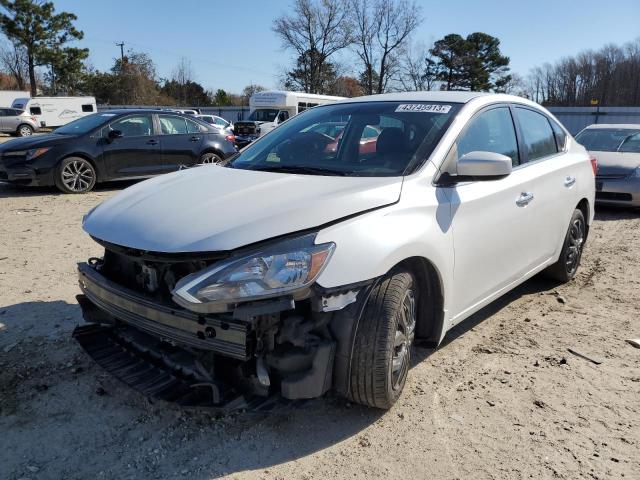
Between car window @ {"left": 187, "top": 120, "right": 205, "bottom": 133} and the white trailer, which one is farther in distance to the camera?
the white trailer

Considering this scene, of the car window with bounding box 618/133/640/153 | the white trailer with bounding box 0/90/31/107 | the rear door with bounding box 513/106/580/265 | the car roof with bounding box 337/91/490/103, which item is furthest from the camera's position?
the white trailer with bounding box 0/90/31/107

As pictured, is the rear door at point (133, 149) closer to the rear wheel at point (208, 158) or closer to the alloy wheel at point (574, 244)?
the rear wheel at point (208, 158)

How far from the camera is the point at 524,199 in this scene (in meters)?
3.67

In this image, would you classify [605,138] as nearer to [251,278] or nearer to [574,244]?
[574,244]

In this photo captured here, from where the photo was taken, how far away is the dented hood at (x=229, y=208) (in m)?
2.33

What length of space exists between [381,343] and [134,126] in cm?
865

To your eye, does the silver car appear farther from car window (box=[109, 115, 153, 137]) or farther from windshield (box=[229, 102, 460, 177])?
car window (box=[109, 115, 153, 137])

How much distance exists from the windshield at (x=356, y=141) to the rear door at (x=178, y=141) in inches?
263

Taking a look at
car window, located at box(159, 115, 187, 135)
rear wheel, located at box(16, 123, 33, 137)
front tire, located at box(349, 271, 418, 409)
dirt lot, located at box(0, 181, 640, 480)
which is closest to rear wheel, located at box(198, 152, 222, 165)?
car window, located at box(159, 115, 187, 135)

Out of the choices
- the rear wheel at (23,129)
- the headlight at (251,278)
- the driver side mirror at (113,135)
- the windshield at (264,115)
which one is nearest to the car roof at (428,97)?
the headlight at (251,278)

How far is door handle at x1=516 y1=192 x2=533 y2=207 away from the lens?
361cm

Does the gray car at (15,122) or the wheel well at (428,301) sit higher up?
the gray car at (15,122)

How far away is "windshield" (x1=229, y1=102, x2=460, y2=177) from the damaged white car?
0.01m

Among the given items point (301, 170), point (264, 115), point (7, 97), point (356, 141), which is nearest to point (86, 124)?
point (356, 141)
